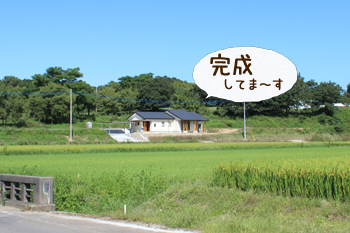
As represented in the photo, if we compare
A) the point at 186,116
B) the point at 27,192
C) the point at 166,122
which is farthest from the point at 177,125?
the point at 27,192

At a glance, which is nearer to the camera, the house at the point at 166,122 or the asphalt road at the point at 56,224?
the asphalt road at the point at 56,224

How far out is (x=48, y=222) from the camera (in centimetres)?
730

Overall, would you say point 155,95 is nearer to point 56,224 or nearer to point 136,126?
point 136,126

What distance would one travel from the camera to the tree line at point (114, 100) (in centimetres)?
4666

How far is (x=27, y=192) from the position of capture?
9.67m

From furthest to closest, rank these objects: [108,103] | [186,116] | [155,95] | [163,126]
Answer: [155,95], [108,103], [186,116], [163,126]

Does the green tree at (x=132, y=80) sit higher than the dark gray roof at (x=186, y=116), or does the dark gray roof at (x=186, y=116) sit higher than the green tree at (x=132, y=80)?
the green tree at (x=132, y=80)

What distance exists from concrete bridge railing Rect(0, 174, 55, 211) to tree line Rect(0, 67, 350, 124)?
29867 mm

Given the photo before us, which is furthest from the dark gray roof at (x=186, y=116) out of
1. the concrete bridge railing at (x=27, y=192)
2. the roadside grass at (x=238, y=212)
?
the roadside grass at (x=238, y=212)

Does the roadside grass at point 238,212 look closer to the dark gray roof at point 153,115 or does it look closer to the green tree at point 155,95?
the dark gray roof at point 153,115

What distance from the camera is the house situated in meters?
53.9

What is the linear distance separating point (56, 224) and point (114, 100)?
59.6 m

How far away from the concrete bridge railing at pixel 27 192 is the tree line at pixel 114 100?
98.0ft

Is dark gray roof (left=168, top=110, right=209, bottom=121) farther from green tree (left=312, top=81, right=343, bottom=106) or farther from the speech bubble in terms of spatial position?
the speech bubble
